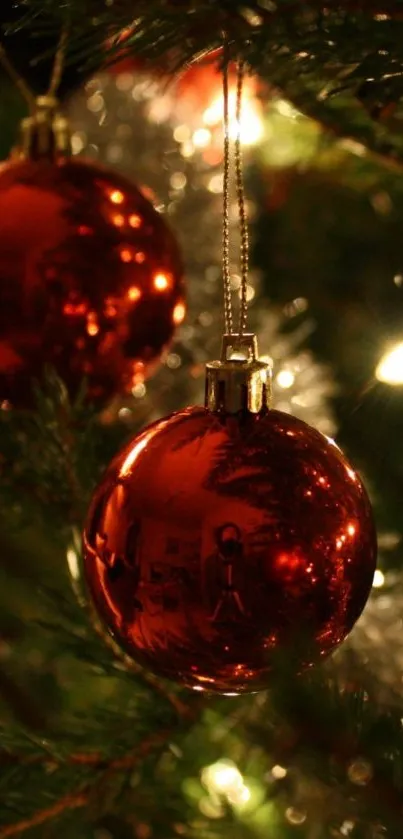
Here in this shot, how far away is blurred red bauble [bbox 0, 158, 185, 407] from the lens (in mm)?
642

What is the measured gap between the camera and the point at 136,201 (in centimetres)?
68

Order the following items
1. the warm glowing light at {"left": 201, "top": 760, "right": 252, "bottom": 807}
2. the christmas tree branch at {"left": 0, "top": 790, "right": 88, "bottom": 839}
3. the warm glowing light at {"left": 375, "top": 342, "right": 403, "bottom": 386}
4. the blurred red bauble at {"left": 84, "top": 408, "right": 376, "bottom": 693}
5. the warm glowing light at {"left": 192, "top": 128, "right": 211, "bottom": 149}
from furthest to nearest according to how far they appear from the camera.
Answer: the warm glowing light at {"left": 192, "top": 128, "right": 211, "bottom": 149} < the warm glowing light at {"left": 201, "top": 760, "right": 252, "bottom": 807} < the warm glowing light at {"left": 375, "top": 342, "right": 403, "bottom": 386} < the christmas tree branch at {"left": 0, "top": 790, "right": 88, "bottom": 839} < the blurred red bauble at {"left": 84, "top": 408, "right": 376, "bottom": 693}

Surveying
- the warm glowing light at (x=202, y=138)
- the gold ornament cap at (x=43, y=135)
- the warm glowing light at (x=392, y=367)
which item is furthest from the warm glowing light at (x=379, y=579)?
the warm glowing light at (x=202, y=138)

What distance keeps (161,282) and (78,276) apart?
0.07 m

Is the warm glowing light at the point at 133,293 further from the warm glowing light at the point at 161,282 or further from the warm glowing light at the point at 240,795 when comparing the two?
the warm glowing light at the point at 240,795

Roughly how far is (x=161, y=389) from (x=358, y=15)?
0.63 m

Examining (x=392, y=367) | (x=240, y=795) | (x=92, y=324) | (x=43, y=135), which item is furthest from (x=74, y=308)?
(x=240, y=795)

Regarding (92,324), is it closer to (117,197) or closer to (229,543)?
(117,197)

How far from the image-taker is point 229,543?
429 mm

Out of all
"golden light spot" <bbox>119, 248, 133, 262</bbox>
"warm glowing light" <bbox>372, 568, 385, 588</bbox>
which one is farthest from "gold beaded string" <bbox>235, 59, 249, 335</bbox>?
"warm glowing light" <bbox>372, 568, 385, 588</bbox>

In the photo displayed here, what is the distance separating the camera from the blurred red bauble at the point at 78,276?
64 centimetres

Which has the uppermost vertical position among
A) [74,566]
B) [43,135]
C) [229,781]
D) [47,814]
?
[43,135]

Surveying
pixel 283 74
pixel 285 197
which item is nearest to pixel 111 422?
pixel 283 74

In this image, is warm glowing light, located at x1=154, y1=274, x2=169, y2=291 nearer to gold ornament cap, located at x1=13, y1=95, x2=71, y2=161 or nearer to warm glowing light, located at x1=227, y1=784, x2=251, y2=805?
gold ornament cap, located at x1=13, y1=95, x2=71, y2=161
